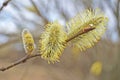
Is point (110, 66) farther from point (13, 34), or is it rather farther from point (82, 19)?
point (82, 19)

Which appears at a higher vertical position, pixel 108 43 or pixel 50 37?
pixel 50 37

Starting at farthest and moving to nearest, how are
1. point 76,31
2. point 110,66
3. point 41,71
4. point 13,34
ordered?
point 41,71 < point 110,66 < point 13,34 < point 76,31

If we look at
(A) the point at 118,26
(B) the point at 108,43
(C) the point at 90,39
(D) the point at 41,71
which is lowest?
(D) the point at 41,71

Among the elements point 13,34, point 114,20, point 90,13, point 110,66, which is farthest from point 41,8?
point 90,13

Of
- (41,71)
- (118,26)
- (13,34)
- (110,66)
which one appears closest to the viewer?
(118,26)
